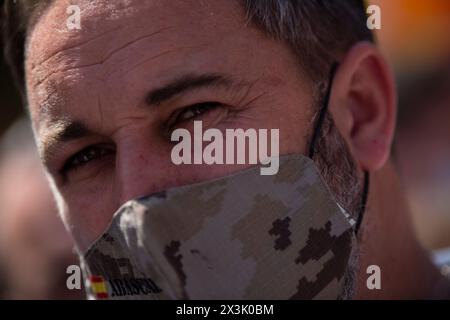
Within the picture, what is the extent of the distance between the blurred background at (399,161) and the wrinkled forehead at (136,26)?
42.2 inches

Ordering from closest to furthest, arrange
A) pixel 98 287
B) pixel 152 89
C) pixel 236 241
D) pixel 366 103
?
pixel 236 241, pixel 152 89, pixel 98 287, pixel 366 103

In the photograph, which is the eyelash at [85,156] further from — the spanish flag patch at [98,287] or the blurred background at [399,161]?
the blurred background at [399,161]

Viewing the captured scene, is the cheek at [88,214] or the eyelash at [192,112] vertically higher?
the eyelash at [192,112]

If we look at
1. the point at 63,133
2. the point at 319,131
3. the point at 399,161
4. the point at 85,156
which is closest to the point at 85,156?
the point at 85,156

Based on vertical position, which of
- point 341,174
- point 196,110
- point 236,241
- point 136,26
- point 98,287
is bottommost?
point 98,287

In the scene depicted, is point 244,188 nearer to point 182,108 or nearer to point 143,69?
point 182,108

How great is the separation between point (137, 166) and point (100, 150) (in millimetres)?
278

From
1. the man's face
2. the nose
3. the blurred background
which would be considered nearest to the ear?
the man's face

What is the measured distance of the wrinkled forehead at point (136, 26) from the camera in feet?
7.48

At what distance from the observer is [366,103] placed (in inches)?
103

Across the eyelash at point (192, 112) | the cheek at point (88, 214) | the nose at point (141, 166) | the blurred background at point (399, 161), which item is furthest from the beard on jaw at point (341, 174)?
the blurred background at point (399, 161)

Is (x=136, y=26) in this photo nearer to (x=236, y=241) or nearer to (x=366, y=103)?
(x=236, y=241)

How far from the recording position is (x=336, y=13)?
2.73m
